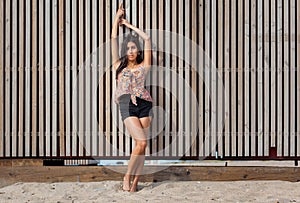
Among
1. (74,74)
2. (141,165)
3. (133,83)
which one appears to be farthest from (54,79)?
(141,165)

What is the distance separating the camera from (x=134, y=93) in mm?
6977

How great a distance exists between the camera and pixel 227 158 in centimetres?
739

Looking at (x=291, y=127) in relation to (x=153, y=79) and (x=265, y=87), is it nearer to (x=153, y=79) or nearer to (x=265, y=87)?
(x=265, y=87)

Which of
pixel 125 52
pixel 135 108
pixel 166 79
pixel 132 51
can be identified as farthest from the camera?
pixel 166 79

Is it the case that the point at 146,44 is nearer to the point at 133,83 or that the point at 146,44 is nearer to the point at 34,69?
the point at 133,83

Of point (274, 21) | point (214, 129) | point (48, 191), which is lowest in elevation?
point (48, 191)

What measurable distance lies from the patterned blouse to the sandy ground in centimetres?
116

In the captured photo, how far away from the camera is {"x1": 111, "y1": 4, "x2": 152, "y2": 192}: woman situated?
6902 mm

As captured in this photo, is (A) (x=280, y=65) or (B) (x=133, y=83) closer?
(B) (x=133, y=83)

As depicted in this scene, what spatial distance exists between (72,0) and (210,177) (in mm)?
2980

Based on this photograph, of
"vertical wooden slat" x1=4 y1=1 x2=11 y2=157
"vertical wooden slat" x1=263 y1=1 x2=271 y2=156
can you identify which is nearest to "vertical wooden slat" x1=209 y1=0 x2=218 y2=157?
"vertical wooden slat" x1=263 y1=1 x2=271 y2=156

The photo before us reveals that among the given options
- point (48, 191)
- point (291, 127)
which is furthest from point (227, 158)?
point (48, 191)

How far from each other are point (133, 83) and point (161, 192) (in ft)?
4.61

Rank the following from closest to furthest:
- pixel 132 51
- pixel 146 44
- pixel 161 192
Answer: pixel 161 192 < pixel 132 51 < pixel 146 44
